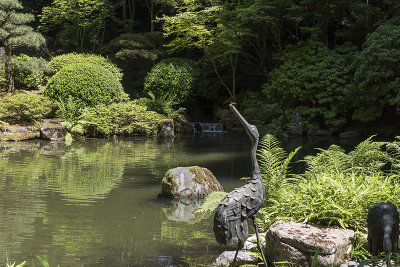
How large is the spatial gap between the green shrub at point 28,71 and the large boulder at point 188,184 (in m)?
13.2

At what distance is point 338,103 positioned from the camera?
16.8 meters

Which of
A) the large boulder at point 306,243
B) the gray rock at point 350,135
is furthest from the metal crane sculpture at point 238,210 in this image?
the gray rock at point 350,135

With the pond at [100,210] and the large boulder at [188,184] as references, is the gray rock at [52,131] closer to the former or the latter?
the pond at [100,210]

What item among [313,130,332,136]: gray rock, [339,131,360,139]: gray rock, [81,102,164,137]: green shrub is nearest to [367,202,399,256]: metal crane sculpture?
[81,102,164,137]: green shrub

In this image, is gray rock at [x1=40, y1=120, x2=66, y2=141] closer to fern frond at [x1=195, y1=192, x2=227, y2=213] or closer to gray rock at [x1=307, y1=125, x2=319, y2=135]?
gray rock at [x1=307, y1=125, x2=319, y2=135]

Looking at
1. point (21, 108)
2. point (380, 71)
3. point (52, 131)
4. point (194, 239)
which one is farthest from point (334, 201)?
point (21, 108)

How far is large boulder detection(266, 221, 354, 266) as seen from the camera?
11.9 feet

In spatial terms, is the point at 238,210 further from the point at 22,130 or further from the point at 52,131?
the point at 22,130

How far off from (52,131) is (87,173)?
648 cm

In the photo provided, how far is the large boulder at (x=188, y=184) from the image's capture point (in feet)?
24.0

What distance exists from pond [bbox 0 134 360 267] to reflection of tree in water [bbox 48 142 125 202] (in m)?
0.02

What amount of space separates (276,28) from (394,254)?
17905 millimetres

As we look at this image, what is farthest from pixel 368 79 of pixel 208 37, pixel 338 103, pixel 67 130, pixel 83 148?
pixel 67 130

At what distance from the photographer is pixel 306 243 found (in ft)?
12.0
